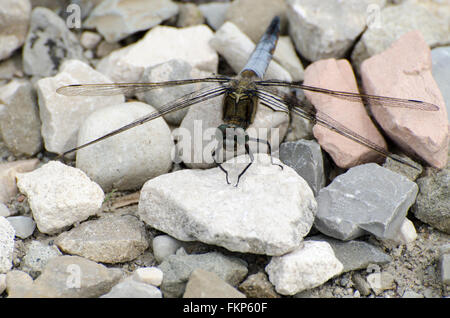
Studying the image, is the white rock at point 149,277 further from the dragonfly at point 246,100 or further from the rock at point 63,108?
the rock at point 63,108

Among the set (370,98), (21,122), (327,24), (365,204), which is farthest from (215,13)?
(365,204)

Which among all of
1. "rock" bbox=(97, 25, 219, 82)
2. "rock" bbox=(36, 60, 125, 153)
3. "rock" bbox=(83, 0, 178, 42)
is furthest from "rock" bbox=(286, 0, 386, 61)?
"rock" bbox=(36, 60, 125, 153)

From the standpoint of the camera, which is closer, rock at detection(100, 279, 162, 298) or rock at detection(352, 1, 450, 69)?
rock at detection(100, 279, 162, 298)

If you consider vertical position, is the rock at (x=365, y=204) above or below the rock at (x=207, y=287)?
above

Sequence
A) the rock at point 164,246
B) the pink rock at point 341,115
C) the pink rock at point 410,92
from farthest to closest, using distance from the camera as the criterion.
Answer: the pink rock at point 341,115 → the pink rock at point 410,92 → the rock at point 164,246

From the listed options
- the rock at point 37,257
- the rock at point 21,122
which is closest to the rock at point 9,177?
the rock at point 21,122

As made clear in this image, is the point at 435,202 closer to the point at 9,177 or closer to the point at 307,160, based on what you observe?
the point at 307,160

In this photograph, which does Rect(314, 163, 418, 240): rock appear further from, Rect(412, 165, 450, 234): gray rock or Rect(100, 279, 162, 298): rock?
Rect(100, 279, 162, 298): rock

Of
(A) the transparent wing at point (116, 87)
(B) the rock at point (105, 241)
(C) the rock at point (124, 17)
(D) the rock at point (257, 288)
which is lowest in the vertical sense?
(B) the rock at point (105, 241)
